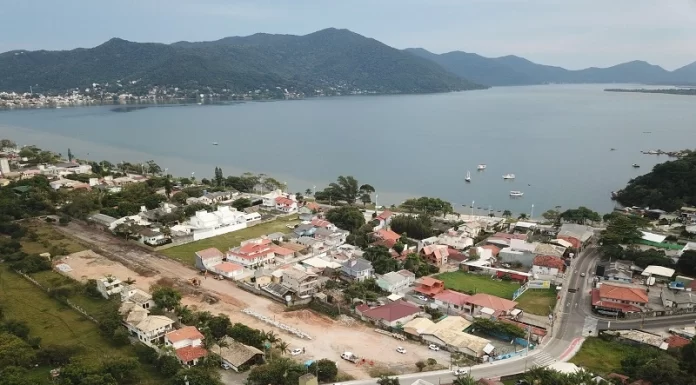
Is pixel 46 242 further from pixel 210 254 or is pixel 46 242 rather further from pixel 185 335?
pixel 185 335

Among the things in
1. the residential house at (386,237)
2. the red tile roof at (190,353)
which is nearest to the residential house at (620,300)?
the residential house at (386,237)

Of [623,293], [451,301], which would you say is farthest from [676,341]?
[451,301]

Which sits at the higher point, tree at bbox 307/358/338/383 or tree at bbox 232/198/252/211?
tree at bbox 232/198/252/211

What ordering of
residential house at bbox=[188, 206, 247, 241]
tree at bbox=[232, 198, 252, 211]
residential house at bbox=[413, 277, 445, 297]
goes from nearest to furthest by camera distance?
residential house at bbox=[413, 277, 445, 297], residential house at bbox=[188, 206, 247, 241], tree at bbox=[232, 198, 252, 211]

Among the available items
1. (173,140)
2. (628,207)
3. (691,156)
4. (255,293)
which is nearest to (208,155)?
(173,140)

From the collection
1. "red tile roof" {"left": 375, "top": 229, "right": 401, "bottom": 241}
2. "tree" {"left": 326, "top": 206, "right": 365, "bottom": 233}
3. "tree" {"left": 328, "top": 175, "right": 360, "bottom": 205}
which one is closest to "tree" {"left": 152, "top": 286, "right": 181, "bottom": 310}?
"red tile roof" {"left": 375, "top": 229, "right": 401, "bottom": 241}

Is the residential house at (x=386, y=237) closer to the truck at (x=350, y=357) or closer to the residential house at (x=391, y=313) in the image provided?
the residential house at (x=391, y=313)

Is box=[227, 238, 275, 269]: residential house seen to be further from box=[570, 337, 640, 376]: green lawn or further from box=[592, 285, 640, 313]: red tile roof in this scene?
box=[592, 285, 640, 313]: red tile roof
